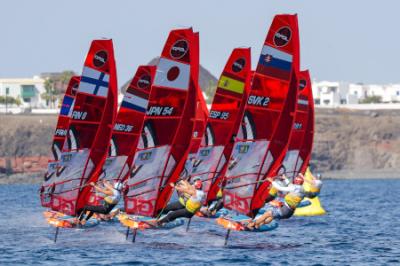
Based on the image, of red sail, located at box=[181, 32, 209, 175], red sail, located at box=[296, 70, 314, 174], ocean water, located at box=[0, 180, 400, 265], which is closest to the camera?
ocean water, located at box=[0, 180, 400, 265]

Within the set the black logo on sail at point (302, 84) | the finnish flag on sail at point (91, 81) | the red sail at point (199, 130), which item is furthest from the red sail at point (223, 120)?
the black logo on sail at point (302, 84)

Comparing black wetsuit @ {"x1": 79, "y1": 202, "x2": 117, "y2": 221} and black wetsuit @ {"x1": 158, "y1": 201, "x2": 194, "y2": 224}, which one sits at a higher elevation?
black wetsuit @ {"x1": 158, "y1": 201, "x2": 194, "y2": 224}

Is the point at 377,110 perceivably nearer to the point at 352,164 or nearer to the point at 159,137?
the point at 352,164

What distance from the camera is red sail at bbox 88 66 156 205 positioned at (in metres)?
43.7

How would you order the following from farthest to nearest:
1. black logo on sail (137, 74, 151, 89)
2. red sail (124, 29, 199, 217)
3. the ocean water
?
black logo on sail (137, 74, 151, 89)
red sail (124, 29, 199, 217)
the ocean water

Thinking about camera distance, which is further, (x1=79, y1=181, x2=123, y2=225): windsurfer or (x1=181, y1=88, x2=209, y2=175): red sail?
(x1=181, y1=88, x2=209, y2=175): red sail

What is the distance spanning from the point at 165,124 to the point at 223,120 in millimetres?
9487

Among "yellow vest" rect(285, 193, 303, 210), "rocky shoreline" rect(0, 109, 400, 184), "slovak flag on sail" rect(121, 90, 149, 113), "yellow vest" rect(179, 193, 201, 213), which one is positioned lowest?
"rocky shoreline" rect(0, 109, 400, 184)

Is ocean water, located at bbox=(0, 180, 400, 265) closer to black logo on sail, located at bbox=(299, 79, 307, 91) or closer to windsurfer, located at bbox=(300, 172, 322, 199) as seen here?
windsurfer, located at bbox=(300, 172, 322, 199)

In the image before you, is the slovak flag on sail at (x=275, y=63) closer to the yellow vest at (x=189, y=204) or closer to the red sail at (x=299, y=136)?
the yellow vest at (x=189, y=204)

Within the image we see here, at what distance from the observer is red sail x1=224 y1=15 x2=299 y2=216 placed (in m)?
38.1

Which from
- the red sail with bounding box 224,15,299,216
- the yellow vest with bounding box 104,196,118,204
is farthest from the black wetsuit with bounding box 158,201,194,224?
the yellow vest with bounding box 104,196,118,204

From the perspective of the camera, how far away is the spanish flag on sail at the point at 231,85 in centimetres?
4712

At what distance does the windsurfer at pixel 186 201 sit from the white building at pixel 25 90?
162 meters
